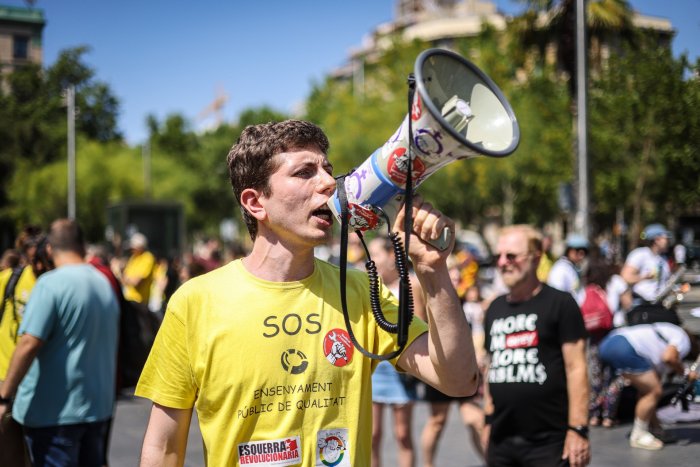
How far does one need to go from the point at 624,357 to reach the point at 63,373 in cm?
453

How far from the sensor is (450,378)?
247 centimetres

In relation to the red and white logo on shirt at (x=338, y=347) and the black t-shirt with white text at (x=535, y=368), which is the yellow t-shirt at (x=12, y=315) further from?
the red and white logo on shirt at (x=338, y=347)

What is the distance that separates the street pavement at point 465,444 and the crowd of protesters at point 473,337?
22cm

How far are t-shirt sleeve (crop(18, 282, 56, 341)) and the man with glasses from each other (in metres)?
2.42

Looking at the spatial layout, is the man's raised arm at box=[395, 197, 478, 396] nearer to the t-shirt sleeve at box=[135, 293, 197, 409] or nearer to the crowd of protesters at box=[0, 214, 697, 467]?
the t-shirt sleeve at box=[135, 293, 197, 409]

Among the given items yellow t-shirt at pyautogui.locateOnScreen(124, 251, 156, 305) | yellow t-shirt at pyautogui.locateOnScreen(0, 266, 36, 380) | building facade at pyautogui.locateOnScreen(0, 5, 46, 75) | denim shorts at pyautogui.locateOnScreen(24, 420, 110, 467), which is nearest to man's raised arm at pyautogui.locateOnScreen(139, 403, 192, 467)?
denim shorts at pyautogui.locateOnScreen(24, 420, 110, 467)

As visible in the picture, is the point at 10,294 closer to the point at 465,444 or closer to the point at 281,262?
the point at 281,262

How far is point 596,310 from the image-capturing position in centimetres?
855

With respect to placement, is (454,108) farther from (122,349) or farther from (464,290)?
(464,290)

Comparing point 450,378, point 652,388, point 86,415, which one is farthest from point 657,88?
point 86,415

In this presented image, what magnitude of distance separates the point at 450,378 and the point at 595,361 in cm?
712

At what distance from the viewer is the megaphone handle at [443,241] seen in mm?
2236

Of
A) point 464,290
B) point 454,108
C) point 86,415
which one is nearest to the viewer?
point 454,108

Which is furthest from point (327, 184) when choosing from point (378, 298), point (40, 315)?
point (40, 315)
